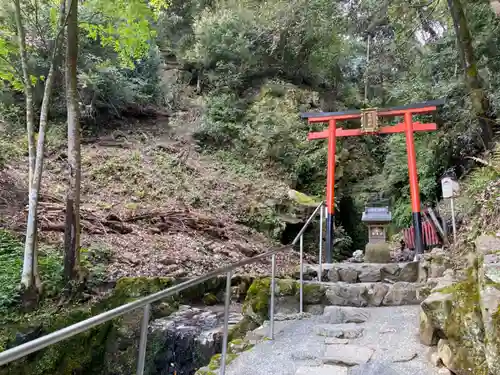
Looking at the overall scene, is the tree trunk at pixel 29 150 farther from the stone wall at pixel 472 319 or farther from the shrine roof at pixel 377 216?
the shrine roof at pixel 377 216

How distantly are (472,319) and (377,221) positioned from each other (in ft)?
17.4

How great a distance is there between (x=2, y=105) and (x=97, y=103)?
7.94ft

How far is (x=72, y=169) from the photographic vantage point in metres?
5.23

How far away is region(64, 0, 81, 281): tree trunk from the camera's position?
202 inches

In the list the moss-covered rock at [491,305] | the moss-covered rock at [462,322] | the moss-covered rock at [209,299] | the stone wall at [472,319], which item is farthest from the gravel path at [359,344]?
the moss-covered rock at [209,299]

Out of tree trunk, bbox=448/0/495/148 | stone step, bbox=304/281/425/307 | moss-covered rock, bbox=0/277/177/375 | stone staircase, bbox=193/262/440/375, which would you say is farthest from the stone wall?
tree trunk, bbox=448/0/495/148

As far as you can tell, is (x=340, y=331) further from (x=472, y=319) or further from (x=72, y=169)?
(x=72, y=169)

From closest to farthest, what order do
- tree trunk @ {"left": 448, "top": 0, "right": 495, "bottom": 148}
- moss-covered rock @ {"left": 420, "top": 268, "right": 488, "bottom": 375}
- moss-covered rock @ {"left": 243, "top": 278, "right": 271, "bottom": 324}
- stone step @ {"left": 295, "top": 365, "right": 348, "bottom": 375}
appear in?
moss-covered rock @ {"left": 420, "top": 268, "right": 488, "bottom": 375} → stone step @ {"left": 295, "top": 365, "right": 348, "bottom": 375} → moss-covered rock @ {"left": 243, "top": 278, "right": 271, "bottom": 324} → tree trunk @ {"left": 448, "top": 0, "right": 495, "bottom": 148}

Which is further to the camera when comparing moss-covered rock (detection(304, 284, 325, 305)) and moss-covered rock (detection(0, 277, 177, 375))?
moss-covered rock (detection(304, 284, 325, 305))

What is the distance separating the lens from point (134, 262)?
631 cm

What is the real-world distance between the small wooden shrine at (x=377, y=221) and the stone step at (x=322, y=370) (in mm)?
4958

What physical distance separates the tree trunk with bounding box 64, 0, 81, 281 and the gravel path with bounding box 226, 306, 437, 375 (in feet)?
10.3

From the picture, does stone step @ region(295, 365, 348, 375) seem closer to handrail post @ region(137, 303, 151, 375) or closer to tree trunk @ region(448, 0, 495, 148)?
handrail post @ region(137, 303, 151, 375)

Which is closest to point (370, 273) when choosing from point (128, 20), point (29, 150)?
point (29, 150)
